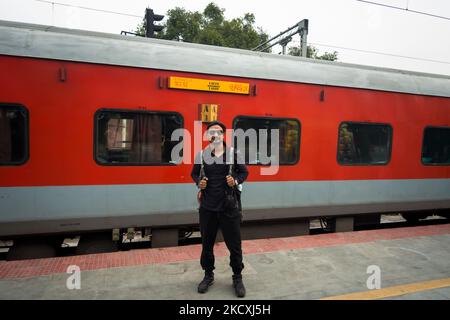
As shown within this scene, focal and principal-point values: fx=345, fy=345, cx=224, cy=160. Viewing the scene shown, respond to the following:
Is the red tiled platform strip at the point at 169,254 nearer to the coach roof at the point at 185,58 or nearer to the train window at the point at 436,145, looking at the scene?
the train window at the point at 436,145

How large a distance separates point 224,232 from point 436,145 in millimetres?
5878

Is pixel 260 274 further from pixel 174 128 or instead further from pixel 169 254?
pixel 174 128

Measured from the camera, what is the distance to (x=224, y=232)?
3.85 m

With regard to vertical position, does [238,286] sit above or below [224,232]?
below

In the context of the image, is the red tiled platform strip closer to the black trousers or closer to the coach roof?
the black trousers

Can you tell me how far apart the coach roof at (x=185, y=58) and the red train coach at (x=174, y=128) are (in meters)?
0.02

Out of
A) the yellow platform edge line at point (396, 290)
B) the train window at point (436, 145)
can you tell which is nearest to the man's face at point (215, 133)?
the yellow platform edge line at point (396, 290)

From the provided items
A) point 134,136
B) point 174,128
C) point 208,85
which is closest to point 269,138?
point 208,85

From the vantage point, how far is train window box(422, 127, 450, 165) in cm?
729

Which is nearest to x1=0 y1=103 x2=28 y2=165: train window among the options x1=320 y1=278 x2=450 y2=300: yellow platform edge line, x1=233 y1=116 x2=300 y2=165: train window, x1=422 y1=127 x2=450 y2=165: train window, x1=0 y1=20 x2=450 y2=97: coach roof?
x1=0 y1=20 x2=450 y2=97: coach roof

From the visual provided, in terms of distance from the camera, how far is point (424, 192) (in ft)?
24.1

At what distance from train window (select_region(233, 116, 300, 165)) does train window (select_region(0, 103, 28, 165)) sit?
3062mm

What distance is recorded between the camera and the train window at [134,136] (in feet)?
16.4
